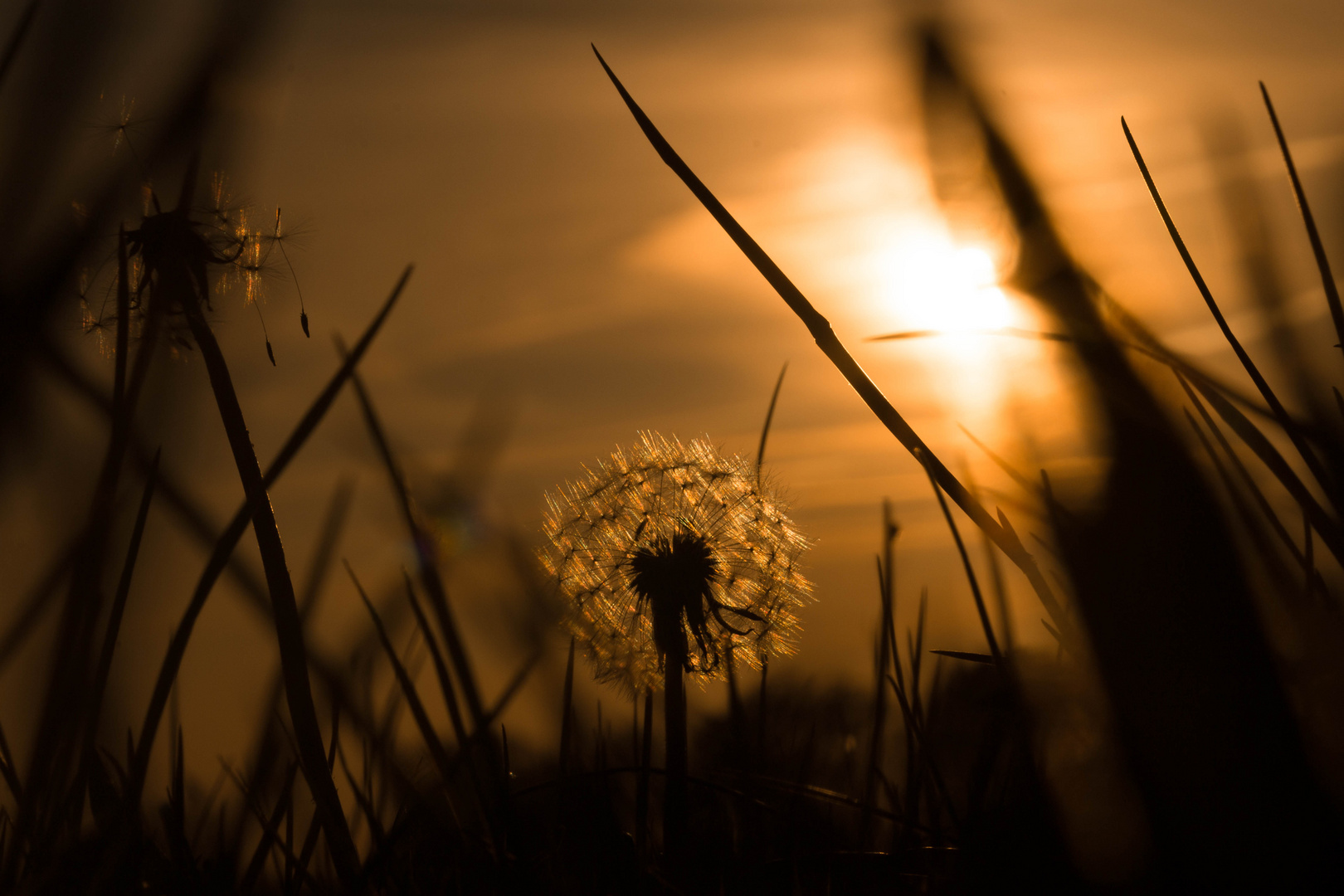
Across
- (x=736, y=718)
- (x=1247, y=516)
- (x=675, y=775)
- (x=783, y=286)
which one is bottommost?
(x=675, y=775)

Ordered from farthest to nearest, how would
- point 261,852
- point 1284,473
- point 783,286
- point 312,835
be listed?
point 312,835 → point 261,852 → point 1284,473 → point 783,286

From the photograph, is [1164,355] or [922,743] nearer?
[1164,355]

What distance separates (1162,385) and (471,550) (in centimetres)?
126

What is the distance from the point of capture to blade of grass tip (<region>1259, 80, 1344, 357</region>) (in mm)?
826

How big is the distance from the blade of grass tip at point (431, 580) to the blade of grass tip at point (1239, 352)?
78 cm

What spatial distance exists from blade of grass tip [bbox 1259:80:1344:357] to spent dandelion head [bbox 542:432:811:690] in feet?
7.21

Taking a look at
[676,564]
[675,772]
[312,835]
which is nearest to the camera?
[312,835]

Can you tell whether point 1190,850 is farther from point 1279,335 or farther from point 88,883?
point 88,883

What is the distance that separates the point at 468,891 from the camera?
1.32 metres

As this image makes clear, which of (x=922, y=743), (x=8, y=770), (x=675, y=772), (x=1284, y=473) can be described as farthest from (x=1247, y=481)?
(x=8, y=770)

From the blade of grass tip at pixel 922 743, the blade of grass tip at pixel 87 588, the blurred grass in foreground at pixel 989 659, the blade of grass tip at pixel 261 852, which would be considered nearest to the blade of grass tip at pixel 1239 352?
the blurred grass in foreground at pixel 989 659

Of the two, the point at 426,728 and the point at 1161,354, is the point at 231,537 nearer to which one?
the point at 426,728

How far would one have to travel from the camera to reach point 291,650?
950 millimetres

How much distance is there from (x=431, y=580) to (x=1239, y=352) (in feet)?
2.64
